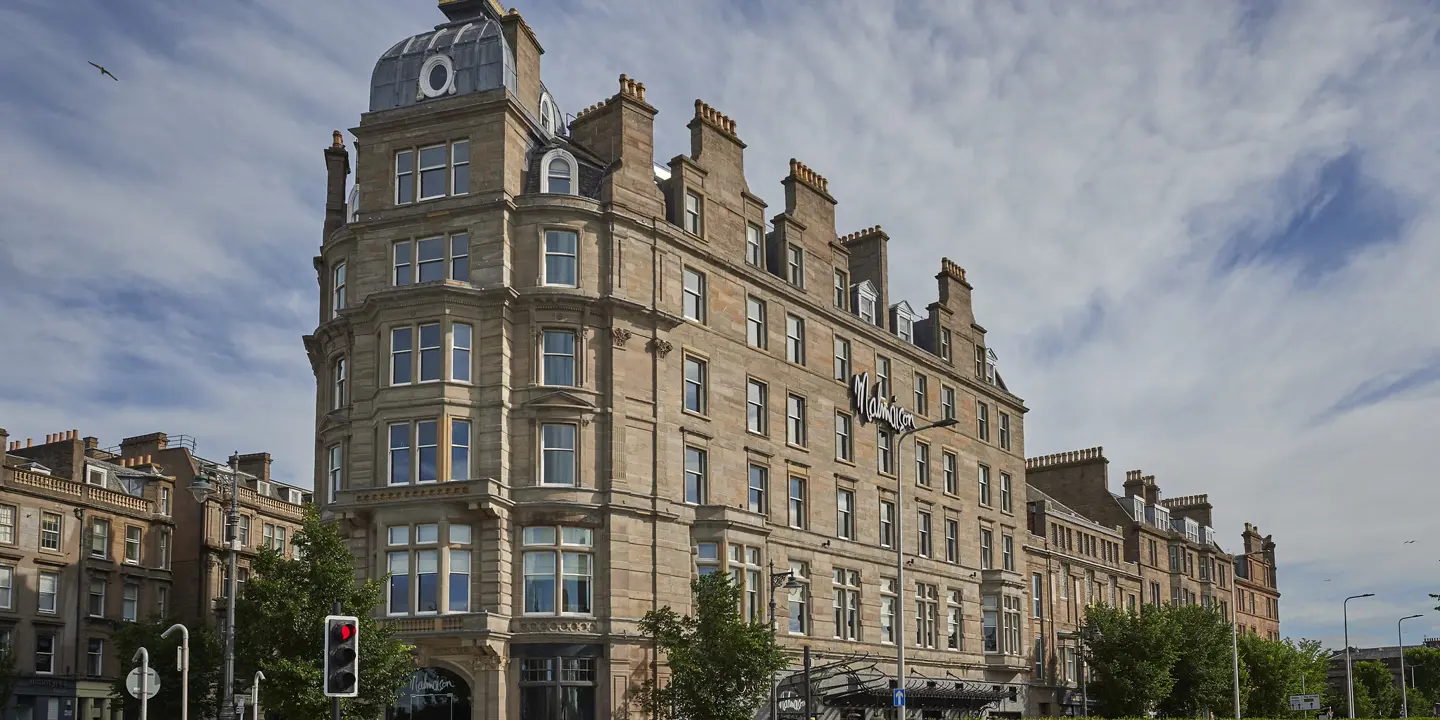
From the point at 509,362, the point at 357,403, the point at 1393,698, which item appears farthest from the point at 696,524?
the point at 1393,698

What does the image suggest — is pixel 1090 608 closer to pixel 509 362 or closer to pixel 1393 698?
pixel 509 362

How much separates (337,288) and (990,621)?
34499mm

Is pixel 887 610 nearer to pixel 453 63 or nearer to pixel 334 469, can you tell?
pixel 334 469

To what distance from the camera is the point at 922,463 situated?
65.6 m

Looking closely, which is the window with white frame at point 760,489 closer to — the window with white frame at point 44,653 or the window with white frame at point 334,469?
the window with white frame at point 334,469

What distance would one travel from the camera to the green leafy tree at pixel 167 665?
197 feet

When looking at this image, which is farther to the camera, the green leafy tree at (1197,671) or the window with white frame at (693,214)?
the green leafy tree at (1197,671)

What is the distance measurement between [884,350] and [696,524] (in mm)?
16397

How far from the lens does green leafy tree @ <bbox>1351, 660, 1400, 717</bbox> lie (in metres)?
123

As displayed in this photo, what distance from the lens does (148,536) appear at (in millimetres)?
78312

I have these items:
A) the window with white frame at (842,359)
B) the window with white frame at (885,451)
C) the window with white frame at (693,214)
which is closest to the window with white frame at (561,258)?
the window with white frame at (693,214)

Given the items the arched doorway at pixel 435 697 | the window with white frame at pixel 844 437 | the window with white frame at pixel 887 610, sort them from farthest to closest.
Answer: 1. the window with white frame at pixel 887 610
2. the window with white frame at pixel 844 437
3. the arched doorway at pixel 435 697

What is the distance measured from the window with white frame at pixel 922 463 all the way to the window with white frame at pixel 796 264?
420 inches

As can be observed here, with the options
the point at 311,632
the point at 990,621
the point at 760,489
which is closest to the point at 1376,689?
the point at 990,621
